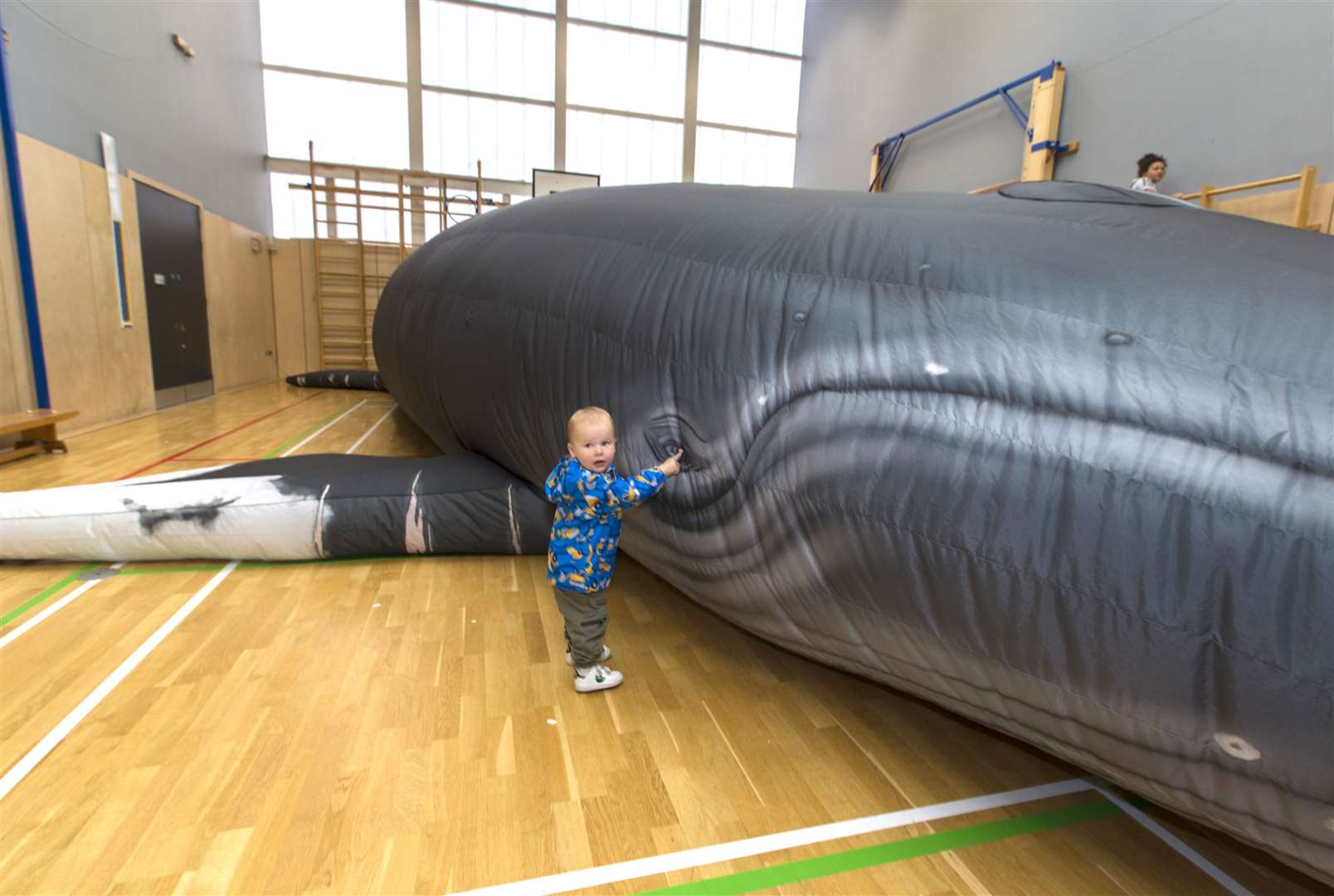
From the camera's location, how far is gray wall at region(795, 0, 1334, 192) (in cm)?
441

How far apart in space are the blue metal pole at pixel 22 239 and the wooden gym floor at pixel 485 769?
9.81ft

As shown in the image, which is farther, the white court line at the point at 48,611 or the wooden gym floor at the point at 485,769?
the white court line at the point at 48,611

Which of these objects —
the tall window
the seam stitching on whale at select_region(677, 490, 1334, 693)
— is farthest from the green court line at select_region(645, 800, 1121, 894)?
the tall window

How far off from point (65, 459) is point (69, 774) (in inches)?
128

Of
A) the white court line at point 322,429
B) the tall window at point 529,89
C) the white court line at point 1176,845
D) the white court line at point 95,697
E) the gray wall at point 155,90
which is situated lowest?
the white court line at point 1176,845

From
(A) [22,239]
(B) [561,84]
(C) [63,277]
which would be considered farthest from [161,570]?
(B) [561,84]

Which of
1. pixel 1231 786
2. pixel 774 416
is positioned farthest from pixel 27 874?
pixel 1231 786

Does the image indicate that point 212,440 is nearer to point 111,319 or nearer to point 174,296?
point 111,319

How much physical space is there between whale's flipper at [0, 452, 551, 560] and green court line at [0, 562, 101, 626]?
0.18 feet

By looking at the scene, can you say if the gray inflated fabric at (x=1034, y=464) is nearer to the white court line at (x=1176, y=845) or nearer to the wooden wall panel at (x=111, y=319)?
the white court line at (x=1176, y=845)

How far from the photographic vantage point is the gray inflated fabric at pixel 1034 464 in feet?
2.77

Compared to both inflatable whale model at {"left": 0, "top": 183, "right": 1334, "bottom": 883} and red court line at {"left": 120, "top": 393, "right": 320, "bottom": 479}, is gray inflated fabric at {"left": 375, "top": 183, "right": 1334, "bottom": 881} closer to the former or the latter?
inflatable whale model at {"left": 0, "top": 183, "right": 1334, "bottom": 883}

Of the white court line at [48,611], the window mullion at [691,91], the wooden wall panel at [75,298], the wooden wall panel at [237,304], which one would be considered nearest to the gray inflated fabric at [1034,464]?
the white court line at [48,611]

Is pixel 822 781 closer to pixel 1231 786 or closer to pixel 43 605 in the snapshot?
pixel 1231 786
